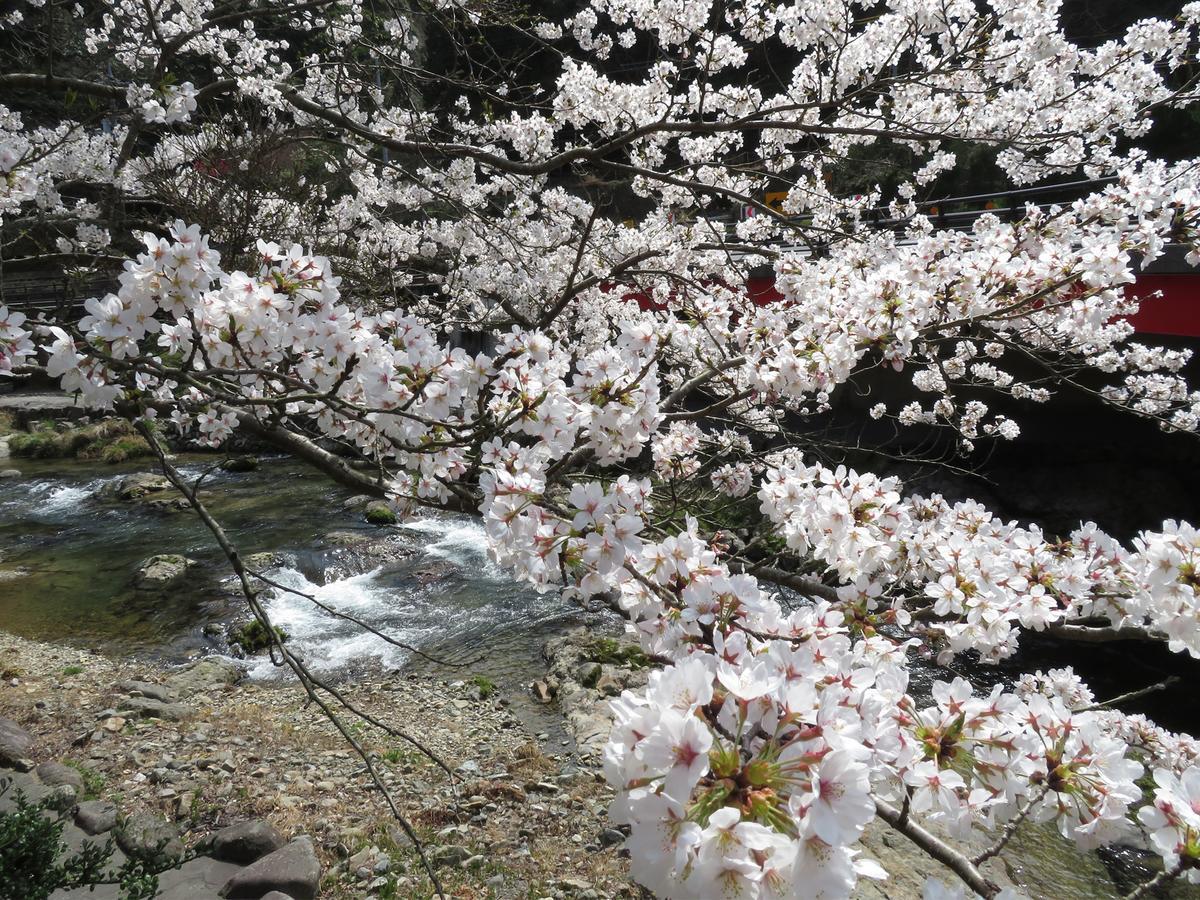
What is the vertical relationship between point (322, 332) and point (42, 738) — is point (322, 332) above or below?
above

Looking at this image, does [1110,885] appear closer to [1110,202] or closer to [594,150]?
[1110,202]

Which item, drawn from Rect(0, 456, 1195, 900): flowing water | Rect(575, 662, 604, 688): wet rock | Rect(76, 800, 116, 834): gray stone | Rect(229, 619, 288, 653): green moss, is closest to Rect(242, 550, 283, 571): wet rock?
Rect(0, 456, 1195, 900): flowing water

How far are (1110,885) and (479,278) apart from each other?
7.36 m

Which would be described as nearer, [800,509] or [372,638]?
[800,509]

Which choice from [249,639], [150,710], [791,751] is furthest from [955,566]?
[249,639]

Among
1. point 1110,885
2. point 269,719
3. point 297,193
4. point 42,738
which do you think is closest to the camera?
point 1110,885

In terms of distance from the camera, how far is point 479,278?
7551 mm

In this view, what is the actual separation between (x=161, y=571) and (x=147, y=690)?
3093 millimetres

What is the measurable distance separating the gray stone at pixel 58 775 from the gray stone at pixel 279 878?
5.46ft

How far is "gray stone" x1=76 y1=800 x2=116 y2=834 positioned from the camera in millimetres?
4105

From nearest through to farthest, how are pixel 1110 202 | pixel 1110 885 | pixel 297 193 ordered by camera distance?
pixel 1110 202 → pixel 1110 885 → pixel 297 193

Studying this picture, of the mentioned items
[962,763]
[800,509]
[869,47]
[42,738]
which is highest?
[869,47]

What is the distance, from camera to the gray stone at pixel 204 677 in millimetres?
6309

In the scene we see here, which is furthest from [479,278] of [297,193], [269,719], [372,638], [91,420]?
[91,420]
